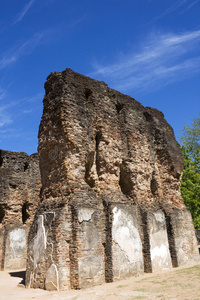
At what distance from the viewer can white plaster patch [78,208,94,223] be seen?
22.4 feet

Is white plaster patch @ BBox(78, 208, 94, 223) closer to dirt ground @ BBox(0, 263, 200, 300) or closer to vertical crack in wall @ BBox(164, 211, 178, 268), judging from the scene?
dirt ground @ BBox(0, 263, 200, 300)

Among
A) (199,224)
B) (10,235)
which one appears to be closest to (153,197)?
(10,235)

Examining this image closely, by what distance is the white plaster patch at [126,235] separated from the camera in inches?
300

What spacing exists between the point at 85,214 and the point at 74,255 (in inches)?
39.4

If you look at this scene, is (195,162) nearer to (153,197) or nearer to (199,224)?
(199,224)

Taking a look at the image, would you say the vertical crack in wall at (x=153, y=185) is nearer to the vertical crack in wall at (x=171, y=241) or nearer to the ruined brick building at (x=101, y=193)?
the ruined brick building at (x=101, y=193)

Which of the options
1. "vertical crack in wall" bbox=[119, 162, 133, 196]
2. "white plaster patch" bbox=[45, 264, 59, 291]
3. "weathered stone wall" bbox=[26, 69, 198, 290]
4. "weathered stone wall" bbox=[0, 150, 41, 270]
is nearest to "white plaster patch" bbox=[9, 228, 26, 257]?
"weathered stone wall" bbox=[0, 150, 41, 270]

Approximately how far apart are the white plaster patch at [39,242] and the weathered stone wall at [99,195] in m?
0.02

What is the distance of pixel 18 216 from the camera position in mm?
14133

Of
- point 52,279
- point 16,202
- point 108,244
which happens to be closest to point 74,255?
point 52,279

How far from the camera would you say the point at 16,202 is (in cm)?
1427

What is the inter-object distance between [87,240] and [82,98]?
4308 millimetres

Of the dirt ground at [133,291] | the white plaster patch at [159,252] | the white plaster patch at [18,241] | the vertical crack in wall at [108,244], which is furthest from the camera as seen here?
the white plaster patch at [18,241]

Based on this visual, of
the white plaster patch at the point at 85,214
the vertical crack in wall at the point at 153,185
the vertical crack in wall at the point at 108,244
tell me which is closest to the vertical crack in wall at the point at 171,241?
the vertical crack in wall at the point at 153,185
